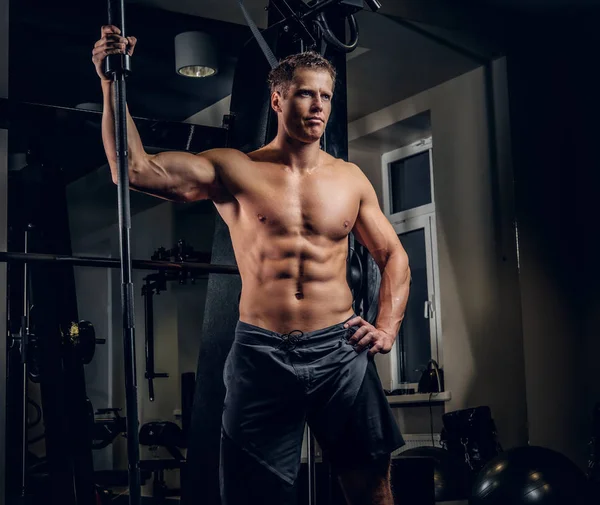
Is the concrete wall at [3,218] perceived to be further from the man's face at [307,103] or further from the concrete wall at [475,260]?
the concrete wall at [475,260]

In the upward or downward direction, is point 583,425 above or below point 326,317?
below

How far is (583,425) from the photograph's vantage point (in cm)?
569

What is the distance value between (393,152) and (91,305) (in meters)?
5.27

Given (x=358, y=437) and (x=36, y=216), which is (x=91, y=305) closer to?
(x=36, y=216)

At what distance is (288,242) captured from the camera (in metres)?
2.28

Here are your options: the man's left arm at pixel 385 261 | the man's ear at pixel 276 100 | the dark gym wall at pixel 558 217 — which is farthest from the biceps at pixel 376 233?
the dark gym wall at pixel 558 217

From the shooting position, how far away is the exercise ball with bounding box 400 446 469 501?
4.84m

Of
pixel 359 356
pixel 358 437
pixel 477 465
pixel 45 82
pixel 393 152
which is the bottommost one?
pixel 477 465

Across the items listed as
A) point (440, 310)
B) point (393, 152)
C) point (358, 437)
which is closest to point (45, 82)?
point (393, 152)

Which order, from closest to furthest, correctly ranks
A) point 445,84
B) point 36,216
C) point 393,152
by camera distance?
point 36,216 → point 445,84 → point 393,152

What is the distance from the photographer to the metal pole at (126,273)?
1702 mm

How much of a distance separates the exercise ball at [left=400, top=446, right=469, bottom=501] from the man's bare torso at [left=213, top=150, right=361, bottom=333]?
9.29 ft

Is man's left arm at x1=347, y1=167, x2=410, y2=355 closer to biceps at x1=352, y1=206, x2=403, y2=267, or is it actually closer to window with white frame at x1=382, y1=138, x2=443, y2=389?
biceps at x1=352, y1=206, x2=403, y2=267

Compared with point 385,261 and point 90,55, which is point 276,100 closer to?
point 385,261
